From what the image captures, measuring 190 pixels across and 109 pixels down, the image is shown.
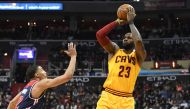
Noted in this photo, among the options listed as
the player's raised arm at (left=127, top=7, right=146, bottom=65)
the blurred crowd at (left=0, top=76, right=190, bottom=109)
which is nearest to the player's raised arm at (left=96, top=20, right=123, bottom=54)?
the player's raised arm at (left=127, top=7, right=146, bottom=65)

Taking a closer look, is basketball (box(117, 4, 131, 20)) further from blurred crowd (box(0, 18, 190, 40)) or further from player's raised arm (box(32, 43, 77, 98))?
blurred crowd (box(0, 18, 190, 40))

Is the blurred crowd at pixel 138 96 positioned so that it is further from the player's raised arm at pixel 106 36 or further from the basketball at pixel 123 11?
the basketball at pixel 123 11

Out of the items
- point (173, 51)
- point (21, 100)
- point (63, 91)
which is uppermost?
point (21, 100)

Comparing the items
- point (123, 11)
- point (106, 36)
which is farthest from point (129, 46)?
point (123, 11)

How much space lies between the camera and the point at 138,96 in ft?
77.4

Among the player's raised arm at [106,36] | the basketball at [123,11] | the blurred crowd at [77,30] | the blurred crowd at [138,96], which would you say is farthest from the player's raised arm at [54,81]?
the blurred crowd at [77,30]

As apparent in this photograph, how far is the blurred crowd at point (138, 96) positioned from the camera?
22.4m

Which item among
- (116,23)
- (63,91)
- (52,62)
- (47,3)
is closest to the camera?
(116,23)

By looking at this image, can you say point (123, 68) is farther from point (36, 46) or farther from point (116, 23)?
point (36, 46)

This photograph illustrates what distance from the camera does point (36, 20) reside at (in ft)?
109

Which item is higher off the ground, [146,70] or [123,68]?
[123,68]

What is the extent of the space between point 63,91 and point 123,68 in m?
18.8

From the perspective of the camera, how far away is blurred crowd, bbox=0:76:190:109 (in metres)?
22.4

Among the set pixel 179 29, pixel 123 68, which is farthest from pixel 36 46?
pixel 123 68
